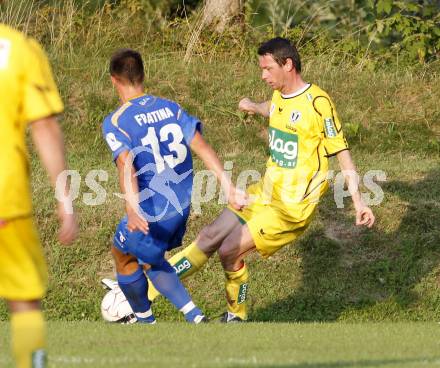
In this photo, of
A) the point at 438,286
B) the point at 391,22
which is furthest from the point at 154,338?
the point at 391,22

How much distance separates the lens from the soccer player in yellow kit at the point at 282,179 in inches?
399

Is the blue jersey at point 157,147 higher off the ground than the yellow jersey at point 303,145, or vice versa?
the blue jersey at point 157,147

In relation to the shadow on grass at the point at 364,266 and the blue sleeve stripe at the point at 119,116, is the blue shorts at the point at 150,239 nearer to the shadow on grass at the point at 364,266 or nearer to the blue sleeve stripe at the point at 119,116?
the blue sleeve stripe at the point at 119,116

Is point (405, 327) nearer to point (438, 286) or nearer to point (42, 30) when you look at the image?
point (438, 286)

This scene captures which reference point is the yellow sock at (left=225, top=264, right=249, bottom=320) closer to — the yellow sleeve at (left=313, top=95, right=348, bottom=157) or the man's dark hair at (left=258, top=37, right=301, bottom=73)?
the yellow sleeve at (left=313, top=95, right=348, bottom=157)

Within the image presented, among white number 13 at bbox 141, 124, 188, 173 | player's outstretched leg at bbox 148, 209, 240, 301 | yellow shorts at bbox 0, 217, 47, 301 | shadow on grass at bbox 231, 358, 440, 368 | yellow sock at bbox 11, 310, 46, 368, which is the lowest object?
player's outstretched leg at bbox 148, 209, 240, 301

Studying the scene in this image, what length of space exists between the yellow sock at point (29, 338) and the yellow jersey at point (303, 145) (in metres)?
4.84

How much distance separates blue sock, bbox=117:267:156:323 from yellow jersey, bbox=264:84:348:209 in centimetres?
126

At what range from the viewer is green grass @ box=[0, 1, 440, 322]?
12.5 meters

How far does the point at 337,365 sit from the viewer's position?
7.16m

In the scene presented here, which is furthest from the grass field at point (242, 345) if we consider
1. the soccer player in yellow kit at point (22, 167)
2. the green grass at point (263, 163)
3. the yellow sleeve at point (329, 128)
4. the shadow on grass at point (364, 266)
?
the green grass at point (263, 163)

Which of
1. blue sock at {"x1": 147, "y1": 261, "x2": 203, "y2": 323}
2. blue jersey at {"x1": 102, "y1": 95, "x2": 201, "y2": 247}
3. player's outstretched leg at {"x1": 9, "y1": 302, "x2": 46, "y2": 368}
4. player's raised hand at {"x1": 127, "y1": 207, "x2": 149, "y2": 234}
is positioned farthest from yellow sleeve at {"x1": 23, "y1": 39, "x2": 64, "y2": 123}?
blue sock at {"x1": 147, "y1": 261, "x2": 203, "y2": 323}

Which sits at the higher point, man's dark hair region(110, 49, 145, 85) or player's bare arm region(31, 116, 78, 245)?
player's bare arm region(31, 116, 78, 245)

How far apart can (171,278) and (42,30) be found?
7.91 metres
